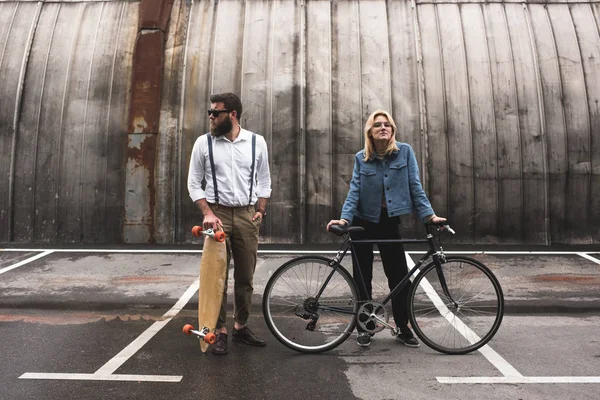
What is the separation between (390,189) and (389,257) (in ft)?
1.94

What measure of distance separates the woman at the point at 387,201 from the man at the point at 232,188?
863 mm

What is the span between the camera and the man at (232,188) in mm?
4309

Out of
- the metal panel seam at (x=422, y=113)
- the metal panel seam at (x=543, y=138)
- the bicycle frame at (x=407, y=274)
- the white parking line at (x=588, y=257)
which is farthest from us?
the metal panel seam at (x=422, y=113)

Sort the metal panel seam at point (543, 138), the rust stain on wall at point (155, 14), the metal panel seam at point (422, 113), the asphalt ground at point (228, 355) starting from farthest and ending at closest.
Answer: the rust stain on wall at point (155, 14) < the metal panel seam at point (422, 113) < the metal panel seam at point (543, 138) < the asphalt ground at point (228, 355)

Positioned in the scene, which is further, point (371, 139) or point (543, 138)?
point (543, 138)

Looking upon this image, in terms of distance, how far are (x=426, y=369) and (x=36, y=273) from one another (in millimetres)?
5608

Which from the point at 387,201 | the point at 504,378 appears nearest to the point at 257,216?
the point at 387,201

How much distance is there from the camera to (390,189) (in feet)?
14.6

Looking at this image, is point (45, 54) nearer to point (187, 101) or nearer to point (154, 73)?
point (154, 73)

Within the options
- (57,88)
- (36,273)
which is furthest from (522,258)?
(57,88)

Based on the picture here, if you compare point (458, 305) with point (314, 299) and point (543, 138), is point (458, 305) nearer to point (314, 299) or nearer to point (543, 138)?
point (314, 299)

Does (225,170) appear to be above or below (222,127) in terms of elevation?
below

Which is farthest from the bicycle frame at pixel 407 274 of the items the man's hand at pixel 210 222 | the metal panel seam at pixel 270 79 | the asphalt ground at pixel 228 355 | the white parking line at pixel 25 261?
the white parking line at pixel 25 261

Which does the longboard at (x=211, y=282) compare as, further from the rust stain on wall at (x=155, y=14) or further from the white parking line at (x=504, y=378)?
the rust stain on wall at (x=155, y=14)
